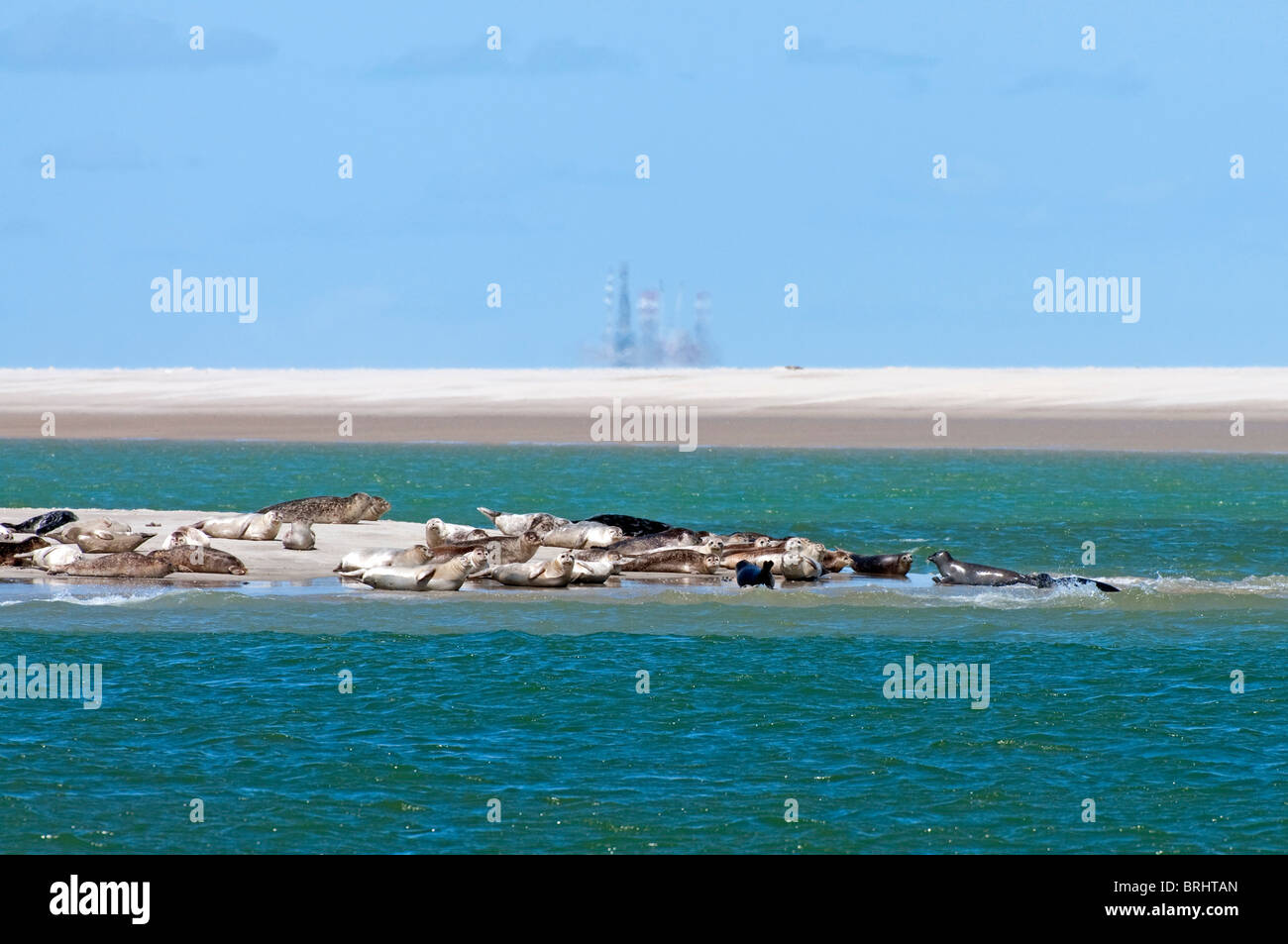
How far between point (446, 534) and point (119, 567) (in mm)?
4399

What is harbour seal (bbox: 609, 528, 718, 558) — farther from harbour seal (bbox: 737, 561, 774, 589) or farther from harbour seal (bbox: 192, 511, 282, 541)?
harbour seal (bbox: 192, 511, 282, 541)

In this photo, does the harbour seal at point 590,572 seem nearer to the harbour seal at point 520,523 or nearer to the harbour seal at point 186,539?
the harbour seal at point 520,523

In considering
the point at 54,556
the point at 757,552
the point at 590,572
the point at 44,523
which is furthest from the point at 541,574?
the point at 44,523

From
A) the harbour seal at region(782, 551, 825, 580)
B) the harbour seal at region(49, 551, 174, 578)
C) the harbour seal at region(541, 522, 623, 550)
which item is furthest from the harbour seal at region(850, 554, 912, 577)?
the harbour seal at region(49, 551, 174, 578)

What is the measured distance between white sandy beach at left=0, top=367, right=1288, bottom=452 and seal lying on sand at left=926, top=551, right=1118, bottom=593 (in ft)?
154

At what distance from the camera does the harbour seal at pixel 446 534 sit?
23.2 metres

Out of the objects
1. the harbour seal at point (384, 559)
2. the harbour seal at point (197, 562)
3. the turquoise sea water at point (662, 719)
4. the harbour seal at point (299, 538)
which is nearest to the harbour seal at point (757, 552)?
the turquoise sea water at point (662, 719)

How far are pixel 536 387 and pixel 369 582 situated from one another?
3636 inches

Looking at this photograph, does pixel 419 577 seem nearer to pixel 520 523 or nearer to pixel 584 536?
pixel 584 536

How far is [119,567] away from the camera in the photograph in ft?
71.1

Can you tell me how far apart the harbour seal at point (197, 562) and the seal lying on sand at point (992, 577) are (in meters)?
8.96

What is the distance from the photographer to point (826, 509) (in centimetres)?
3588
